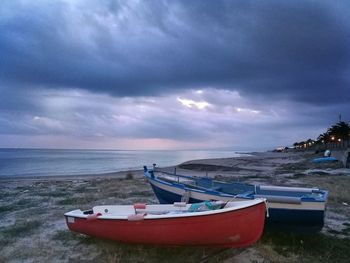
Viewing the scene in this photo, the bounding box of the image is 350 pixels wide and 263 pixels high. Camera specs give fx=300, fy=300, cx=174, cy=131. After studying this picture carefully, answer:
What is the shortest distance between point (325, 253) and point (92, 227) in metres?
5.16

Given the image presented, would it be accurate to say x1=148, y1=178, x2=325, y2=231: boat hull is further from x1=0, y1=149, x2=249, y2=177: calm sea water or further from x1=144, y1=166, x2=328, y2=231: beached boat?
x1=0, y1=149, x2=249, y2=177: calm sea water

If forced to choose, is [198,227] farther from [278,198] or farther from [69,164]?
[69,164]

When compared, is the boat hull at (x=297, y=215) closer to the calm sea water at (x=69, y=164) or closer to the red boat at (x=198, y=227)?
the red boat at (x=198, y=227)

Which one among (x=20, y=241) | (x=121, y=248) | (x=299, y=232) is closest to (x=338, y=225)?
(x=299, y=232)

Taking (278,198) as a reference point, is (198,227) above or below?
below

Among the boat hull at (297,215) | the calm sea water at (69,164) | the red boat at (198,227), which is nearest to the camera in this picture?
the red boat at (198,227)

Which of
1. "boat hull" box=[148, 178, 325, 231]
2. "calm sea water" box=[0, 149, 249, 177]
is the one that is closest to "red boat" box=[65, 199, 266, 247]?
"boat hull" box=[148, 178, 325, 231]

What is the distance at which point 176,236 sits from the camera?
19.4ft

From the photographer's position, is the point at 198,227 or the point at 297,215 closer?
the point at 198,227

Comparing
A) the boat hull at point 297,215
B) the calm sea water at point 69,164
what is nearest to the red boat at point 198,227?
the boat hull at point 297,215

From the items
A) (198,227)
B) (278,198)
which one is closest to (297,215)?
(278,198)

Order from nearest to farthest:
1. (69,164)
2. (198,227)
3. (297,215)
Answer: (198,227) → (297,215) → (69,164)

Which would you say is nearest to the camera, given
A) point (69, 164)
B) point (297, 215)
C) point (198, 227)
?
point (198, 227)

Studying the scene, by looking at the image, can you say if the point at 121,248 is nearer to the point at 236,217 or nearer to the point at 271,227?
the point at 236,217
